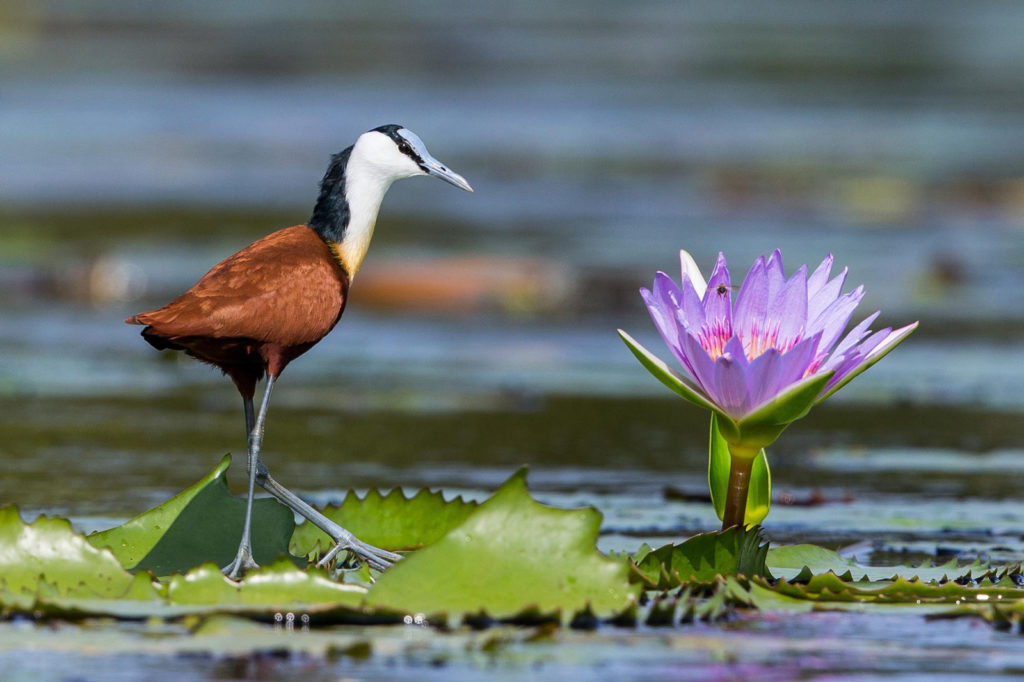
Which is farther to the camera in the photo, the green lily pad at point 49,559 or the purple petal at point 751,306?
the purple petal at point 751,306

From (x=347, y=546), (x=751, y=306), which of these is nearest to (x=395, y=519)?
(x=347, y=546)

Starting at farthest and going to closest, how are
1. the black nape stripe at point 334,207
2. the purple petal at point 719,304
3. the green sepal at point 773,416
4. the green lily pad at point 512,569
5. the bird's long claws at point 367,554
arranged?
the black nape stripe at point 334,207
the bird's long claws at point 367,554
the purple petal at point 719,304
the green sepal at point 773,416
the green lily pad at point 512,569

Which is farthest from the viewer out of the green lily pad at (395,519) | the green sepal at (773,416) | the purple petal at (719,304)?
the green lily pad at (395,519)

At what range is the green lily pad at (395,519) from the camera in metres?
3.82

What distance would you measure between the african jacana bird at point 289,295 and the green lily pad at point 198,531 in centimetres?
6

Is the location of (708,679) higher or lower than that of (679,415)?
lower

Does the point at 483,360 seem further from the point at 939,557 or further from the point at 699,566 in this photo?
the point at 699,566

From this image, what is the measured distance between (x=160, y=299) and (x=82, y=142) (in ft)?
33.2

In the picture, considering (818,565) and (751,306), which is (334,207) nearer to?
(751,306)

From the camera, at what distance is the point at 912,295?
10.1 metres

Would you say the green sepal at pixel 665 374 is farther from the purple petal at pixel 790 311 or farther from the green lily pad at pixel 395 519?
the green lily pad at pixel 395 519

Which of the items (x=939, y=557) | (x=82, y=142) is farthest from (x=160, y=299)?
(x=82, y=142)

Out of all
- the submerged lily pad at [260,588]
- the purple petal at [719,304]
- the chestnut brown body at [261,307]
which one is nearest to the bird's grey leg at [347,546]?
the chestnut brown body at [261,307]

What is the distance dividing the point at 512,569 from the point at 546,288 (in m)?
6.62
